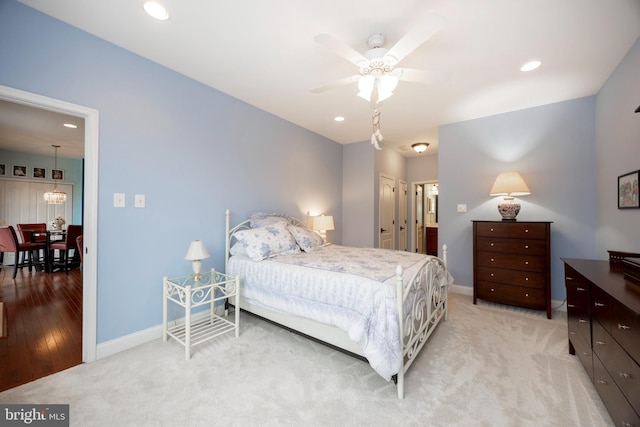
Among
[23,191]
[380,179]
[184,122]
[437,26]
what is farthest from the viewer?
[23,191]

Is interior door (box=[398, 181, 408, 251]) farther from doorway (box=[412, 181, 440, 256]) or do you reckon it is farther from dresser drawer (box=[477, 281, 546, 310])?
dresser drawer (box=[477, 281, 546, 310])

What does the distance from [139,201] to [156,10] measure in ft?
5.18

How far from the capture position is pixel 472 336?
2576 mm

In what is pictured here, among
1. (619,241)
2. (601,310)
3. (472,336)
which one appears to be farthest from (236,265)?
(619,241)

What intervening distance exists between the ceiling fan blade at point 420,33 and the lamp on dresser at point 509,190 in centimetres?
250

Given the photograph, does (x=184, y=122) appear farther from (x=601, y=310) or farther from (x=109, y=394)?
(x=601, y=310)

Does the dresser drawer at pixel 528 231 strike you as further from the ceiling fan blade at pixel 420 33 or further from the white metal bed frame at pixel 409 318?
the ceiling fan blade at pixel 420 33

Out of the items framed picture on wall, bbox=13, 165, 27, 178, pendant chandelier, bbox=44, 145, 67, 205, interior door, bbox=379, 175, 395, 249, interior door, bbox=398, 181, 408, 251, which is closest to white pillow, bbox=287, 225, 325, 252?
interior door, bbox=379, 175, 395, 249

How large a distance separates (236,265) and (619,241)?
156 inches

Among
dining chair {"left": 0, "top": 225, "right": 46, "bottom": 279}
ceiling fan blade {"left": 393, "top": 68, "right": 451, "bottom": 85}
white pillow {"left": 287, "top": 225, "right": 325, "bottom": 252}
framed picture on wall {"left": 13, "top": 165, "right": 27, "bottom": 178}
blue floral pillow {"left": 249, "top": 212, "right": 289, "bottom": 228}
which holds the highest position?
ceiling fan blade {"left": 393, "top": 68, "right": 451, "bottom": 85}

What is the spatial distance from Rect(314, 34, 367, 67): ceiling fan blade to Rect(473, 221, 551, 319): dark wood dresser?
2778mm

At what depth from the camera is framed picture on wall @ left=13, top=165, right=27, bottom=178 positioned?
569 cm

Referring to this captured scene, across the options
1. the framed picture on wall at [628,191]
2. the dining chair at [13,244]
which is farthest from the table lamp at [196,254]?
the dining chair at [13,244]

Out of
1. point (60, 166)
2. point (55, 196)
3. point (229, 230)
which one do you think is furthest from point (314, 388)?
point (60, 166)
